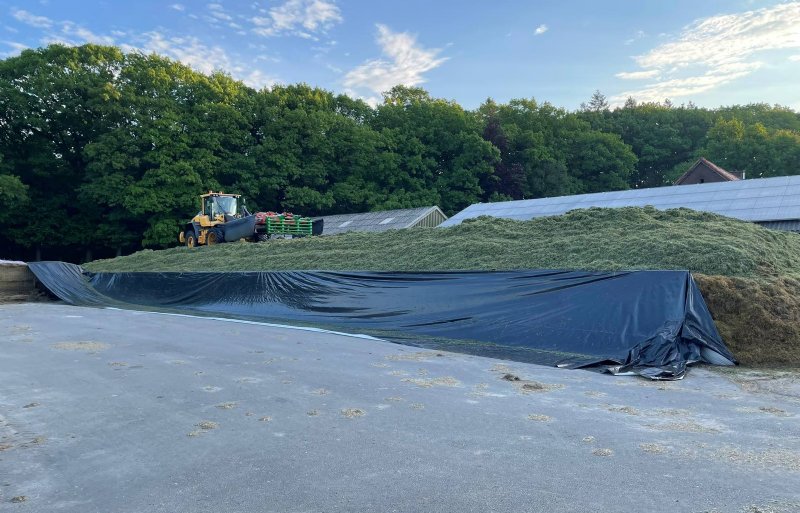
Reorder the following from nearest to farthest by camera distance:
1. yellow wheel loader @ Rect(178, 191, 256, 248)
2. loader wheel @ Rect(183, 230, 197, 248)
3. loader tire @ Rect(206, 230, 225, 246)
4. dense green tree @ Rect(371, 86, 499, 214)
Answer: yellow wheel loader @ Rect(178, 191, 256, 248) < loader tire @ Rect(206, 230, 225, 246) < loader wheel @ Rect(183, 230, 197, 248) < dense green tree @ Rect(371, 86, 499, 214)

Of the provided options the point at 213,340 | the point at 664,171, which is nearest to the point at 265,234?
the point at 213,340

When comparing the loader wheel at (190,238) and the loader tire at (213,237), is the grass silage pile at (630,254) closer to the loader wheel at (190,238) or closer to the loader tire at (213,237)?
the loader tire at (213,237)

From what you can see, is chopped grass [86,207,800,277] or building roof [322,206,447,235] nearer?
chopped grass [86,207,800,277]

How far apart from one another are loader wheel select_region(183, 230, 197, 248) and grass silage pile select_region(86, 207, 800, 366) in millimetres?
5511

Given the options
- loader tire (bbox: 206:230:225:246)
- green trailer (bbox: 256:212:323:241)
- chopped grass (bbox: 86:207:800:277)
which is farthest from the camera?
loader tire (bbox: 206:230:225:246)

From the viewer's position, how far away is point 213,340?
8.43 meters

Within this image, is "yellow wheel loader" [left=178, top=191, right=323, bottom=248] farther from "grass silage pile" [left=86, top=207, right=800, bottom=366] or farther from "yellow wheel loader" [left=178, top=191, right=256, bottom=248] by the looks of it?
"grass silage pile" [left=86, top=207, right=800, bottom=366]

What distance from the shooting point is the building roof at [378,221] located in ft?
87.0

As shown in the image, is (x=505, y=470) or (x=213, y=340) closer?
(x=505, y=470)

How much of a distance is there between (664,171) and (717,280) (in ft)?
153

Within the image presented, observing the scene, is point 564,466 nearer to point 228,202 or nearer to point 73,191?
point 228,202

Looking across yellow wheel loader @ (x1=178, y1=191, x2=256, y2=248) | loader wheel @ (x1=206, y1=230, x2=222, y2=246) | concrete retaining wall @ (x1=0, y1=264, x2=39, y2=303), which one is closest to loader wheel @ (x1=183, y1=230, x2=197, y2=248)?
yellow wheel loader @ (x1=178, y1=191, x2=256, y2=248)

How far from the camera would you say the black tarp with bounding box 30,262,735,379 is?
6.56 m

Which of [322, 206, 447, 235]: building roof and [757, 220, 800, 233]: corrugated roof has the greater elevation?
[322, 206, 447, 235]: building roof
